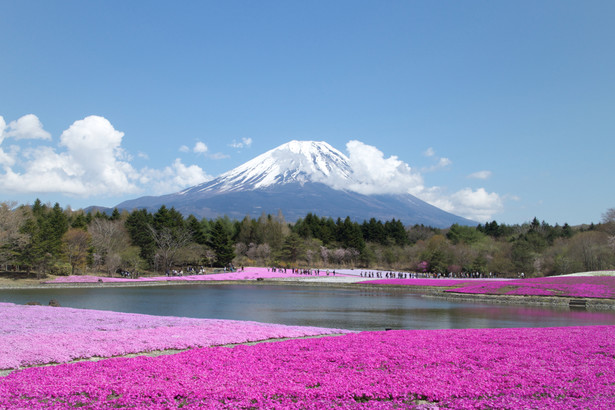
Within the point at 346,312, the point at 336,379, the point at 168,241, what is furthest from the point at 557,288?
the point at 168,241

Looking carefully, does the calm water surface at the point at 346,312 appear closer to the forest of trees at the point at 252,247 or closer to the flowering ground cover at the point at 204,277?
the flowering ground cover at the point at 204,277

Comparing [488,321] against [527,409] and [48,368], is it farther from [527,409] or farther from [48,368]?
[48,368]

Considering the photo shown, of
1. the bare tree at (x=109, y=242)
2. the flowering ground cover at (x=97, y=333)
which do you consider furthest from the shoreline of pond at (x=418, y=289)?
the flowering ground cover at (x=97, y=333)

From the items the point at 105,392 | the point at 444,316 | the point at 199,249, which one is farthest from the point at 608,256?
the point at 105,392

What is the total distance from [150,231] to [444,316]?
6251 centimetres

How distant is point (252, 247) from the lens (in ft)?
315

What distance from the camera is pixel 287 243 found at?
91.4 meters

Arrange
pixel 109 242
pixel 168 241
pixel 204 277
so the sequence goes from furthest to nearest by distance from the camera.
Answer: pixel 168 241
pixel 109 242
pixel 204 277

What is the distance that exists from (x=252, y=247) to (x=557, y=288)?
64416 millimetres

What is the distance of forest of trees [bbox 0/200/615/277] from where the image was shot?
200 feet

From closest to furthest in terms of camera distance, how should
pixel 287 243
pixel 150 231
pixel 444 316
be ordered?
pixel 444 316, pixel 150 231, pixel 287 243

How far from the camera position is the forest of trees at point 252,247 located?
6091 centimetres

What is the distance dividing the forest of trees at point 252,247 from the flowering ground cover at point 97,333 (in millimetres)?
39858

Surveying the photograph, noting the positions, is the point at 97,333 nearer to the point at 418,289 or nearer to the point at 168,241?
the point at 418,289
